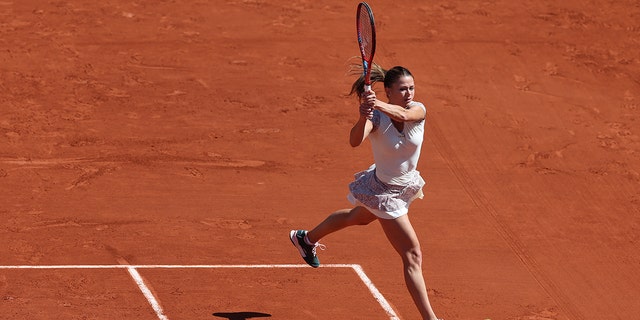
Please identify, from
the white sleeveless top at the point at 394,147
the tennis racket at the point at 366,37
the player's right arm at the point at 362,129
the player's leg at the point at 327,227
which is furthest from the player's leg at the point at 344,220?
the tennis racket at the point at 366,37

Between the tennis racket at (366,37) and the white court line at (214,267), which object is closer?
the tennis racket at (366,37)

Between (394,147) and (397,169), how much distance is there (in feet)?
0.66

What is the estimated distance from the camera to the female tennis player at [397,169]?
7.81 m

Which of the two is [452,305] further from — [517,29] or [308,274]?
[517,29]

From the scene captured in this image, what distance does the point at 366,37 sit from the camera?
27.3ft

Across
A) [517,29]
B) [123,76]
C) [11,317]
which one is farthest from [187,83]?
[11,317]

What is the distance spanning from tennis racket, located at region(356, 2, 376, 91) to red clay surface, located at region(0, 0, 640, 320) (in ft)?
7.40

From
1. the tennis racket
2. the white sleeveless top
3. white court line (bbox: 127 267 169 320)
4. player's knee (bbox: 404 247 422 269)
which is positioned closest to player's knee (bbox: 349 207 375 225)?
the white sleeveless top

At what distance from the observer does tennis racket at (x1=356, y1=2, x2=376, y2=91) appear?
7.77 m

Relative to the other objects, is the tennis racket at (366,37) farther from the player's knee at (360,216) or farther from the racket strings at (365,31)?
the player's knee at (360,216)

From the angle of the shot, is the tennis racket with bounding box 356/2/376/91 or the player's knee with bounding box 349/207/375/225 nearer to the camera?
the tennis racket with bounding box 356/2/376/91

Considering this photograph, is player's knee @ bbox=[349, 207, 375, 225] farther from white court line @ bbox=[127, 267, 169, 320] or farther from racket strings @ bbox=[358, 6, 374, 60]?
white court line @ bbox=[127, 267, 169, 320]

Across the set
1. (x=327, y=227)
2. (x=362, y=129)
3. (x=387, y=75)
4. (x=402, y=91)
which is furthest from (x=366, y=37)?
(x=327, y=227)

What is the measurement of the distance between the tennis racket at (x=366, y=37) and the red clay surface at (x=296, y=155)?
7.40 feet
